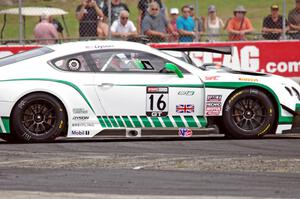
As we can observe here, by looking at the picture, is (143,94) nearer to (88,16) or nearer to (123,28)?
(88,16)

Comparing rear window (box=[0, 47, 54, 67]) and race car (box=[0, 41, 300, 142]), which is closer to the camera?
race car (box=[0, 41, 300, 142])

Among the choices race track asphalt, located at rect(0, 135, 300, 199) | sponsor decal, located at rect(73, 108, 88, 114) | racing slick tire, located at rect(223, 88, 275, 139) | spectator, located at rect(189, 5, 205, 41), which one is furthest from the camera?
spectator, located at rect(189, 5, 205, 41)

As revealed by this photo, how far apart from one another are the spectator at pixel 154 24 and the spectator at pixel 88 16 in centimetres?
96

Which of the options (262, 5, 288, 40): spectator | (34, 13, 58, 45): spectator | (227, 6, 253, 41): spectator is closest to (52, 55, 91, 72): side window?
(34, 13, 58, 45): spectator

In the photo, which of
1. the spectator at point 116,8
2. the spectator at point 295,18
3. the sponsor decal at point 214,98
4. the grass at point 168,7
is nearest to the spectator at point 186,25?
the grass at point 168,7

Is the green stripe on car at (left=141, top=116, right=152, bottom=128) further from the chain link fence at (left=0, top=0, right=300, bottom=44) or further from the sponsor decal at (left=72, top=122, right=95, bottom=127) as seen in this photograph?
the chain link fence at (left=0, top=0, right=300, bottom=44)

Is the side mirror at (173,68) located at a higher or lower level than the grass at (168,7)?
lower

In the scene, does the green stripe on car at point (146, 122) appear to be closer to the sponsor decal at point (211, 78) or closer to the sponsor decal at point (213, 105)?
the sponsor decal at point (213, 105)

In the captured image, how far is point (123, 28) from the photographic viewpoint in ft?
66.7

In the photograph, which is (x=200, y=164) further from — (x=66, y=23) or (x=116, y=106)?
(x=66, y=23)

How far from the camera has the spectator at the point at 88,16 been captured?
1994cm

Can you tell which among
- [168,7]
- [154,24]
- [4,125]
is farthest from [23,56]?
[168,7]

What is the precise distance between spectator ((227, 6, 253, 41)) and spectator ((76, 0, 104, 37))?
9.55 feet

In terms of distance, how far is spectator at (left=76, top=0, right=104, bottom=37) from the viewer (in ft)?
65.4
